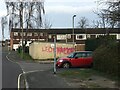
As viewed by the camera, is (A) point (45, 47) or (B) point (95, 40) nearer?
(B) point (95, 40)

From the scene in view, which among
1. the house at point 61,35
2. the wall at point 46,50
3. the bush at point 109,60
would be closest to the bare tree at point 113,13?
the bush at point 109,60

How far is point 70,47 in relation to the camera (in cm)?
5519

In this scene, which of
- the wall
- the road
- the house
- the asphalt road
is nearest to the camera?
the road

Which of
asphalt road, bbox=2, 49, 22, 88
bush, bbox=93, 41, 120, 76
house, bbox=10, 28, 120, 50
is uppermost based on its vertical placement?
house, bbox=10, 28, 120, 50

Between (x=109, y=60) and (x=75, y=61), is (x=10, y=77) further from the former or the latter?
(x=75, y=61)

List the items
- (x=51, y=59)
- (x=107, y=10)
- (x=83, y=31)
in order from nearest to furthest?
(x=107, y=10), (x=51, y=59), (x=83, y=31)

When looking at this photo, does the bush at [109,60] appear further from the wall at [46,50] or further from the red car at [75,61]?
the wall at [46,50]

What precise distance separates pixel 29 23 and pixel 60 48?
47.8 feet

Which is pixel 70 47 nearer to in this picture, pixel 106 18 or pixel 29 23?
pixel 29 23

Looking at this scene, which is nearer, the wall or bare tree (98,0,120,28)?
bare tree (98,0,120,28)

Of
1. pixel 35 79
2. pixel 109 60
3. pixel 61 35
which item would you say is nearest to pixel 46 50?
pixel 109 60

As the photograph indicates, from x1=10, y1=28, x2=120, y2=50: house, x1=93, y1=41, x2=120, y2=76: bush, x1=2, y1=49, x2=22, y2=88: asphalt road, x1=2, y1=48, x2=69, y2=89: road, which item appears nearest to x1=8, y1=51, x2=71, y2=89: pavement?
x1=2, y1=48, x2=69, y2=89: road

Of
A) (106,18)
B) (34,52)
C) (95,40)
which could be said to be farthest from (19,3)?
(106,18)

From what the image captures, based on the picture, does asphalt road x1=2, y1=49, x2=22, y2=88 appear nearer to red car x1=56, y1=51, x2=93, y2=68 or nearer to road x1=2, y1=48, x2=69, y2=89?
road x1=2, y1=48, x2=69, y2=89
